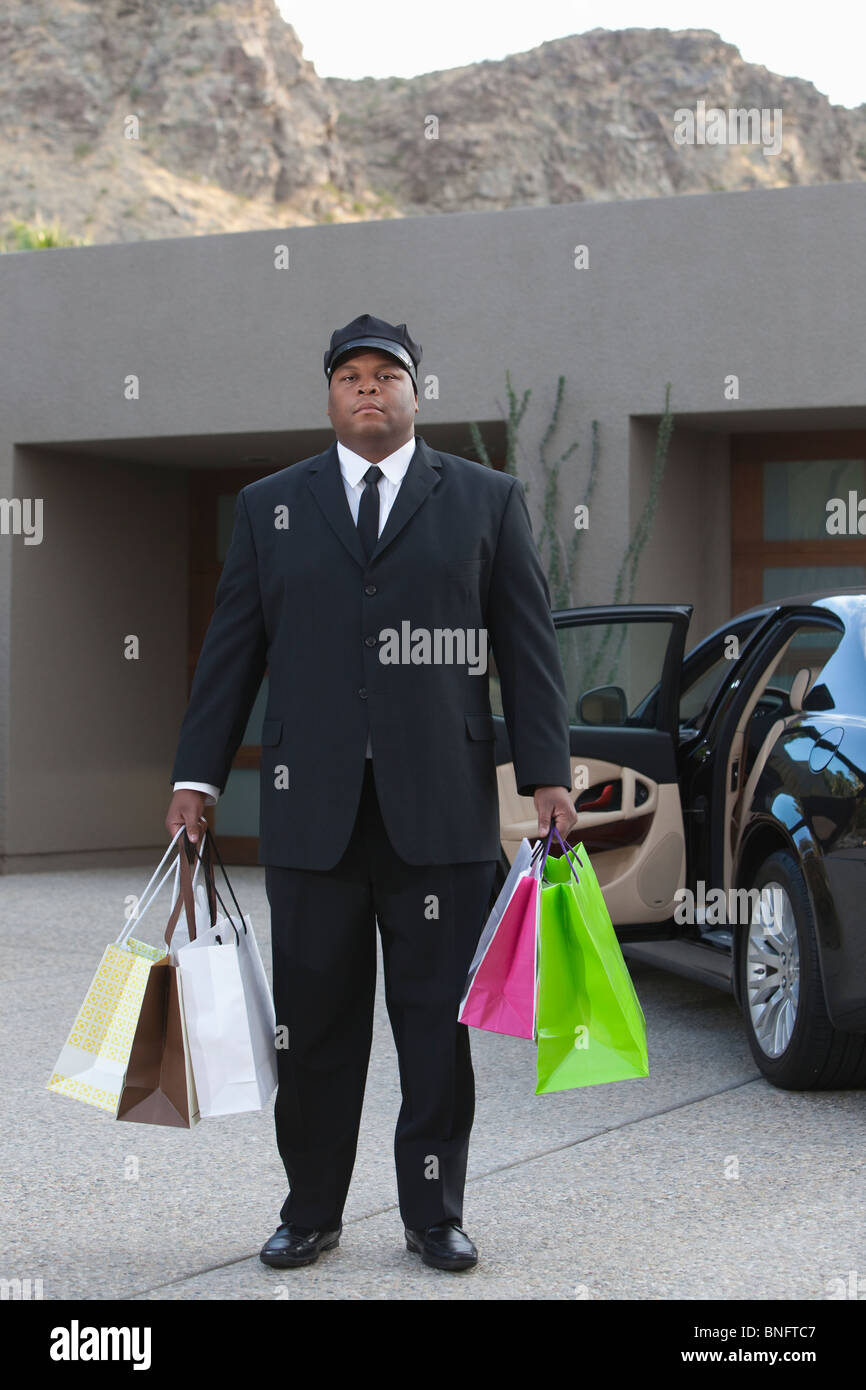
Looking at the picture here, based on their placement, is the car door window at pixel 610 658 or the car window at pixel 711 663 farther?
the car door window at pixel 610 658

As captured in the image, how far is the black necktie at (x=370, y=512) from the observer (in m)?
3.76

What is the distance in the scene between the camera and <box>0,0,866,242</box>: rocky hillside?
43.2 m

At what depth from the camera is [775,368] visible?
1029cm

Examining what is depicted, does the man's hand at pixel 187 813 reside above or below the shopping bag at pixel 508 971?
above

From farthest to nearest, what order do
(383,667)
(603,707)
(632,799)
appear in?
(603,707) < (632,799) < (383,667)

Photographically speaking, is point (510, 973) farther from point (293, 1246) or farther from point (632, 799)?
point (632, 799)

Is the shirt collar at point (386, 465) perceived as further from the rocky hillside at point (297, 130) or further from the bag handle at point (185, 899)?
the rocky hillside at point (297, 130)

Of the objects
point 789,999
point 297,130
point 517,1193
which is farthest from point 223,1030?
point 297,130

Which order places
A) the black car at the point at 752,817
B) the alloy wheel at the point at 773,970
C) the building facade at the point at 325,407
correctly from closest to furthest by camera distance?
1. the black car at the point at 752,817
2. the alloy wheel at the point at 773,970
3. the building facade at the point at 325,407

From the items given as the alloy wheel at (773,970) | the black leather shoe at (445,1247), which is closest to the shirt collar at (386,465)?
the black leather shoe at (445,1247)

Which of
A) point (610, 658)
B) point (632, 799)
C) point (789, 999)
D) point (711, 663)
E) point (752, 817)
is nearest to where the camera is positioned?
point (789, 999)

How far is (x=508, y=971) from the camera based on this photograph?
358cm

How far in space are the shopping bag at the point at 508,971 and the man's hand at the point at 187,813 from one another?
0.66m

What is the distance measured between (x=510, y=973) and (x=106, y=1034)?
0.84 m
